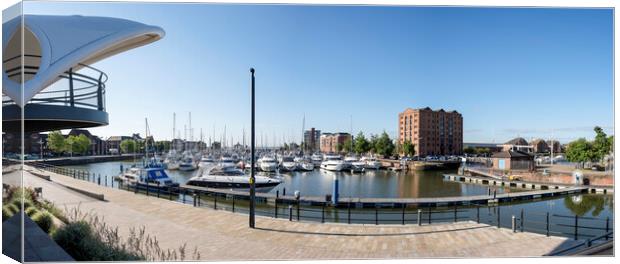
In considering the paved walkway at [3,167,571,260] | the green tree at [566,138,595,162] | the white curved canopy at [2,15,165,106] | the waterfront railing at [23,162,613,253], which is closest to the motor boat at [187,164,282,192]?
the waterfront railing at [23,162,613,253]

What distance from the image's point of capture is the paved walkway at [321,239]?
673 centimetres

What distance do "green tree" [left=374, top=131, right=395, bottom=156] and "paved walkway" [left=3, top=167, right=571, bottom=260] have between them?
140ft

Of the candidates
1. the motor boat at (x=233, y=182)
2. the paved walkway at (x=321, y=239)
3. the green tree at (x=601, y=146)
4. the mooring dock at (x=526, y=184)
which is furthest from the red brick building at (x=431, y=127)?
the paved walkway at (x=321, y=239)

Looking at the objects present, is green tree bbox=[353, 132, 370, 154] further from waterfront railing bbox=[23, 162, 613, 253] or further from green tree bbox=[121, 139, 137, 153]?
waterfront railing bbox=[23, 162, 613, 253]

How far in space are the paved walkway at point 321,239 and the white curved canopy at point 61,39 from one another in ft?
9.01

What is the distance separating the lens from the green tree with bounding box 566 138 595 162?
28.4 meters

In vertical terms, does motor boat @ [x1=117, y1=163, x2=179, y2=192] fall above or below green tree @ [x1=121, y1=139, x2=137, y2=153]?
below

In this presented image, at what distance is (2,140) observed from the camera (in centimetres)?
669

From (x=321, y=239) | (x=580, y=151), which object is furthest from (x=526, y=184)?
(x=321, y=239)

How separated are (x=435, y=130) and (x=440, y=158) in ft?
28.1

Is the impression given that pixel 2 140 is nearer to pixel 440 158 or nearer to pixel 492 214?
pixel 492 214

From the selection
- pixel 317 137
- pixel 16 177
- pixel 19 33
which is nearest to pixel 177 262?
pixel 16 177

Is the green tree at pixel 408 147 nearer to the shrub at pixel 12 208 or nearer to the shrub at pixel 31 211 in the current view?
the shrub at pixel 31 211

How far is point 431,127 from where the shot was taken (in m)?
40.7
